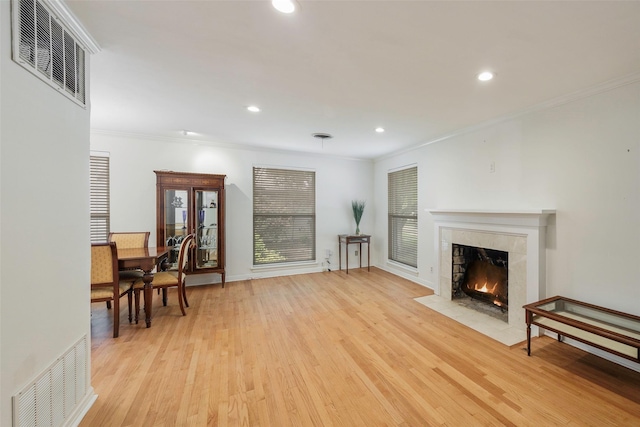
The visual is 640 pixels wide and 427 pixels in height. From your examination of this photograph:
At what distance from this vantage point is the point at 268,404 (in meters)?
1.71

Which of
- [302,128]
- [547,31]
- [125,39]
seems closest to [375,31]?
[547,31]

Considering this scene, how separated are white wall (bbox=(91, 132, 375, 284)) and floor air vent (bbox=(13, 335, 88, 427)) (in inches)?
109

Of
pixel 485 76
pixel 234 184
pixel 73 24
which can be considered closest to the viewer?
pixel 73 24

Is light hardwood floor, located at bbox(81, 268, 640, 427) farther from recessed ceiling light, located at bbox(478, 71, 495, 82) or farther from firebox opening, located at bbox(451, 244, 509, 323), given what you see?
recessed ceiling light, located at bbox(478, 71, 495, 82)

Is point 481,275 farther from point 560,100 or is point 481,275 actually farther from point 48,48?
point 48,48

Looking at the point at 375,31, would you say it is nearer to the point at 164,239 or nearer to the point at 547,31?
the point at 547,31

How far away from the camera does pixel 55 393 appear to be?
1356 mm

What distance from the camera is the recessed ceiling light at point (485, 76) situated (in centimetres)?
208

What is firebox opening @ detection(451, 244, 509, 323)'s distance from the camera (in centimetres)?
323

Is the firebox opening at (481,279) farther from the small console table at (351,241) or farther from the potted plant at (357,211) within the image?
the potted plant at (357,211)

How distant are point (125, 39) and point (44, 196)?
3.93 ft

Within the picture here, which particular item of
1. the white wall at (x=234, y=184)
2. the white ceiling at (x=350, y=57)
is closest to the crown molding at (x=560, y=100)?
the white ceiling at (x=350, y=57)

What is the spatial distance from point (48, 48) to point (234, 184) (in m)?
3.27

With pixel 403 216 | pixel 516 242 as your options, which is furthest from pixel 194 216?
pixel 516 242
